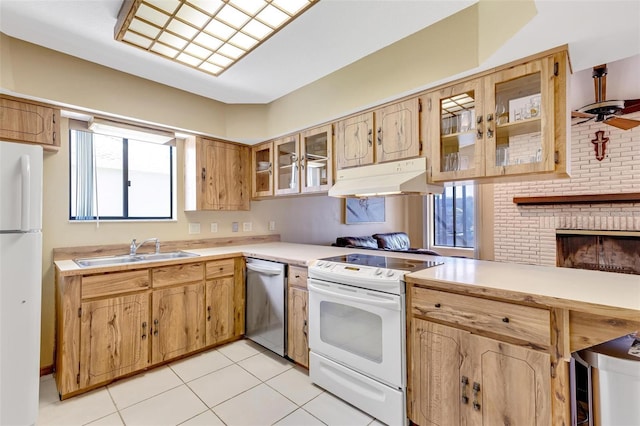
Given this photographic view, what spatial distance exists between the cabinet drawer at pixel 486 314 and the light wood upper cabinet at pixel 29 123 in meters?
2.91

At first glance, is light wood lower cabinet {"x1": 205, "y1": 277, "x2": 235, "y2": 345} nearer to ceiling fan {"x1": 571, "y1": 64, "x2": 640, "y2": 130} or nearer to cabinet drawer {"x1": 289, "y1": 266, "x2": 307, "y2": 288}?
cabinet drawer {"x1": 289, "y1": 266, "x2": 307, "y2": 288}

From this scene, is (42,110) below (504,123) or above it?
above

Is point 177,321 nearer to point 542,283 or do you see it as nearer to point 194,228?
point 194,228

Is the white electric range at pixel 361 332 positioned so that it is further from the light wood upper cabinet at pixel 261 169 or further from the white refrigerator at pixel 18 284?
the white refrigerator at pixel 18 284

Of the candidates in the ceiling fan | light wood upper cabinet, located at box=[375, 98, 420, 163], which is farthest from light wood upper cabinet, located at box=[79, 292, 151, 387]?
the ceiling fan

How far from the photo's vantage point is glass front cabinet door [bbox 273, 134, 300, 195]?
3.04 metres

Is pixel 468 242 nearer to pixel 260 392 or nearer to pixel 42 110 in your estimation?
pixel 260 392

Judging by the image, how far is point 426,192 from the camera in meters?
2.15

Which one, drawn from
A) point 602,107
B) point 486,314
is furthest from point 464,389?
point 602,107

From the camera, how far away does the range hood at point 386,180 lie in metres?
2.07

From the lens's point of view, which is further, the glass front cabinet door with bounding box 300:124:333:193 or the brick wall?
the brick wall

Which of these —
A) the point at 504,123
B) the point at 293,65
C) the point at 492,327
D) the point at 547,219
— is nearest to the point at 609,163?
the point at 547,219

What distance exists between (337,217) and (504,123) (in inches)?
129

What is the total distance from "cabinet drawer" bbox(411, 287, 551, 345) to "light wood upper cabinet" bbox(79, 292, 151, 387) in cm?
212
